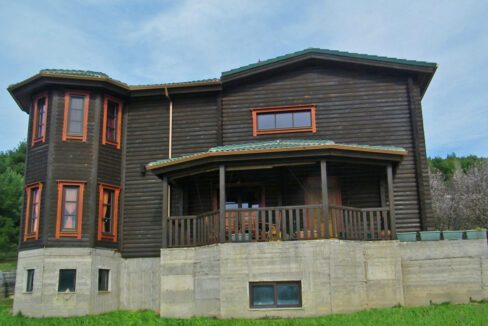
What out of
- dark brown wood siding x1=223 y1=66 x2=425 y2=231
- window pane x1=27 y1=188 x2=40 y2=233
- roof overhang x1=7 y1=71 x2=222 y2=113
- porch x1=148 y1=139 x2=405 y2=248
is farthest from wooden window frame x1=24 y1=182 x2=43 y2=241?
dark brown wood siding x1=223 y1=66 x2=425 y2=231

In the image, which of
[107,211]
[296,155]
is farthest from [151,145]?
[296,155]

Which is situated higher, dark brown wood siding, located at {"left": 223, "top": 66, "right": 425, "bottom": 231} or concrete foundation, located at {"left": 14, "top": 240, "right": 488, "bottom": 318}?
dark brown wood siding, located at {"left": 223, "top": 66, "right": 425, "bottom": 231}

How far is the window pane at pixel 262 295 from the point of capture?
13.9 metres

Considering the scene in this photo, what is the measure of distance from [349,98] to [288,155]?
15.7 ft

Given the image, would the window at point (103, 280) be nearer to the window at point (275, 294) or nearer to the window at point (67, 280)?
the window at point (67, 280)

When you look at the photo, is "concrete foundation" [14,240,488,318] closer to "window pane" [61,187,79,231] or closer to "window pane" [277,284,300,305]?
"window pane" [277,284,300,305]

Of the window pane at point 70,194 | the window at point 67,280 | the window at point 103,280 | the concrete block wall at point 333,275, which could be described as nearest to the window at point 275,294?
the concrete block wall at point 333,275

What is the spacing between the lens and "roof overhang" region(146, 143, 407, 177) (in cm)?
1429

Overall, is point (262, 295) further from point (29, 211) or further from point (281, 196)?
point (29, 211)

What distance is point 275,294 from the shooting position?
45.3 ft

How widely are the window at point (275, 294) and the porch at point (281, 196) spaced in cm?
124

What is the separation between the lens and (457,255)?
47.3 feet

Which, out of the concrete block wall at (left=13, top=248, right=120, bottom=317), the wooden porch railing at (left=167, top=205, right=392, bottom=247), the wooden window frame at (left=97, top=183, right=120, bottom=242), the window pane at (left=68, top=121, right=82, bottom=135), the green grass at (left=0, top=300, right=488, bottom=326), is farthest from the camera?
the window pane at (left=68, top=121, right=82, bottom=135)

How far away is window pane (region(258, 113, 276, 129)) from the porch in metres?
1.71
